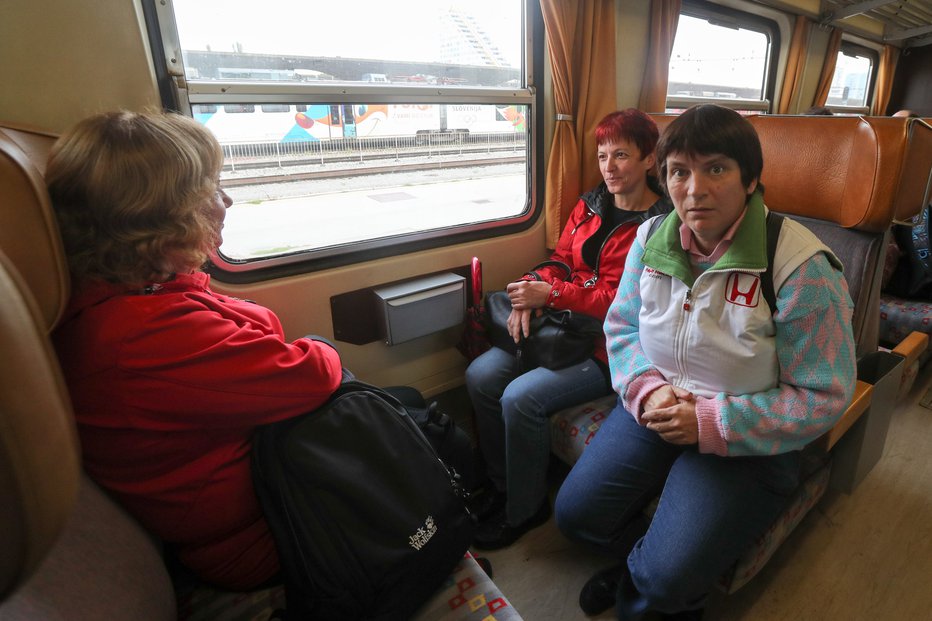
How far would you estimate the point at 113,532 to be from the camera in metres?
0.90

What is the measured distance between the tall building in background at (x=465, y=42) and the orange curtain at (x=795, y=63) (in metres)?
3.12

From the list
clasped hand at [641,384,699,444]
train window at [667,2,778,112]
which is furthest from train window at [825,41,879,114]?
clasped hand at [641,384,699,444]

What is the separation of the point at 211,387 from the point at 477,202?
1.69 metres

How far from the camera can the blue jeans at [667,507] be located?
48.1 inches

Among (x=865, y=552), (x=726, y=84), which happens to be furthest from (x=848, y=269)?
(x=726, y=84)

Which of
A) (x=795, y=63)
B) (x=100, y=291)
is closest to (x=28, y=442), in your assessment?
(x=100, y=291)

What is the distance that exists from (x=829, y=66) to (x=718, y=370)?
4.70 metres

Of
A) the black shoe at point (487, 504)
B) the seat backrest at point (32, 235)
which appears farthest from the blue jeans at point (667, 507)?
the seat backrest at point (32, 235)

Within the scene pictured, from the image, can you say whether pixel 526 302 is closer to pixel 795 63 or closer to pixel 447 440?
pixel 447 440

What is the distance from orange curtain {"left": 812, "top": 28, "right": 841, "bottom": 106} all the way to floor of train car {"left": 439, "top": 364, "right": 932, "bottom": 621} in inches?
150

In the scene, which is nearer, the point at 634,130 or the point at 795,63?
the point at 634,130

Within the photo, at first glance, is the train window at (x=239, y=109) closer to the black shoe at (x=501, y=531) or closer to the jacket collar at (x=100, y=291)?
the jacket collar at (x=100, y=291)

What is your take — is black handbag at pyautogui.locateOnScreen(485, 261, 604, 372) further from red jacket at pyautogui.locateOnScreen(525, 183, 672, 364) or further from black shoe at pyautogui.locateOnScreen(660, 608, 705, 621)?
black shoe at pyautogui.locateOnScreen(660, 608, 705, 621)

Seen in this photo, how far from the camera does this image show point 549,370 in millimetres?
1797
